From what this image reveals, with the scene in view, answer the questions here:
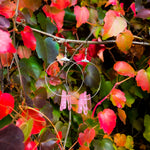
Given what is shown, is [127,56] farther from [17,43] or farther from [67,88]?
[17,43]

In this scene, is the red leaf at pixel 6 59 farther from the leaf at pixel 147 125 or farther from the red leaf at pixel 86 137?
the leaf at pixel 147 125

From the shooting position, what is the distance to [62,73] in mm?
703

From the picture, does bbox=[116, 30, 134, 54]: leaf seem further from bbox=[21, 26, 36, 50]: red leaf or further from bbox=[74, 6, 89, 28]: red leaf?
bbox=[21, 26, 36, 50]: red leaf

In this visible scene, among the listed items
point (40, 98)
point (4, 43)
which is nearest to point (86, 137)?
point (40, 98)

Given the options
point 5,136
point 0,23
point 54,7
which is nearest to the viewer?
point 5,136

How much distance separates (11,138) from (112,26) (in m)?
0.45

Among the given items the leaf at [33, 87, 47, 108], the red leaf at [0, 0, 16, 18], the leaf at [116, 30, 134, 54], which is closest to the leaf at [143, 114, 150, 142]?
the leaf at [116, 30, 134, 54]

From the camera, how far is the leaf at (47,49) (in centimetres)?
65

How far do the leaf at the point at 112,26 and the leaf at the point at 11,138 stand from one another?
39 centimetres

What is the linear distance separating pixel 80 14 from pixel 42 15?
6.1 inches

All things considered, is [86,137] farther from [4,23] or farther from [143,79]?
[4,23]

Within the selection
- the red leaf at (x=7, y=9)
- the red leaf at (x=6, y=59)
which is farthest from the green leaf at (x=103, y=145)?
the red leaf at (x=7, y=9)

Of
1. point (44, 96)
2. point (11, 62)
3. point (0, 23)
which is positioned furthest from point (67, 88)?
point (0, 23)

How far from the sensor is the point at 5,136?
1.30 feet
